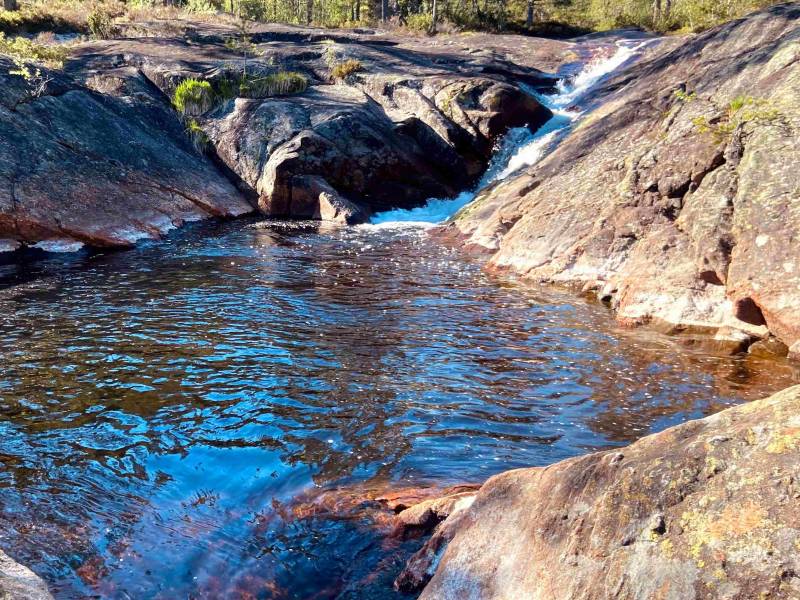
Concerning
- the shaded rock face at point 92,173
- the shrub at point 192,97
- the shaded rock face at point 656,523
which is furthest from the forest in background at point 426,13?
the shaded rock face at point 656,523

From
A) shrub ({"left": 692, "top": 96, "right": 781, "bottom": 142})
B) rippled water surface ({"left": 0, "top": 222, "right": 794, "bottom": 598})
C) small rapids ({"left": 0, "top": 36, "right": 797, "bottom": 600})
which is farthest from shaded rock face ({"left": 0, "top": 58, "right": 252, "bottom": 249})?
shrub ({"left": 692, "top": 96, "right": 781, "bottom": 142})

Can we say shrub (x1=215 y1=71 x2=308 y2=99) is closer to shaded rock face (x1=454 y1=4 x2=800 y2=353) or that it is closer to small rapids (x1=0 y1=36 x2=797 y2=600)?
shaded rock face (x1=454 y1=4 x2=800 y2=353)

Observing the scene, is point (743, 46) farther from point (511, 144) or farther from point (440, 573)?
point (440, 573)

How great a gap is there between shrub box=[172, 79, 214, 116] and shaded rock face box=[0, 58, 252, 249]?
5.41 ft

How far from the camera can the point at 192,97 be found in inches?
900

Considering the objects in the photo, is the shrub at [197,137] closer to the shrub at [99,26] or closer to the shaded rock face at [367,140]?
the shaded rock face at [367,140]

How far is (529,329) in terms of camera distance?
962 cm

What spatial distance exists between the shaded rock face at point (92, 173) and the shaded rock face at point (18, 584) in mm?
12898

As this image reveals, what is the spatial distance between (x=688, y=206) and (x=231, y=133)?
16.0 meters

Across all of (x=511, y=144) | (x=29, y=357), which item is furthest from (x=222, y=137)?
(x=29, y=357)

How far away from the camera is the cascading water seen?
802 inches

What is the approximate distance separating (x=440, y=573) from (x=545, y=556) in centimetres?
76

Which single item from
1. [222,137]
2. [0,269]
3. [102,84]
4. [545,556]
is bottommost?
[0,269]

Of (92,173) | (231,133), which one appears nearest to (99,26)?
(231,133)
